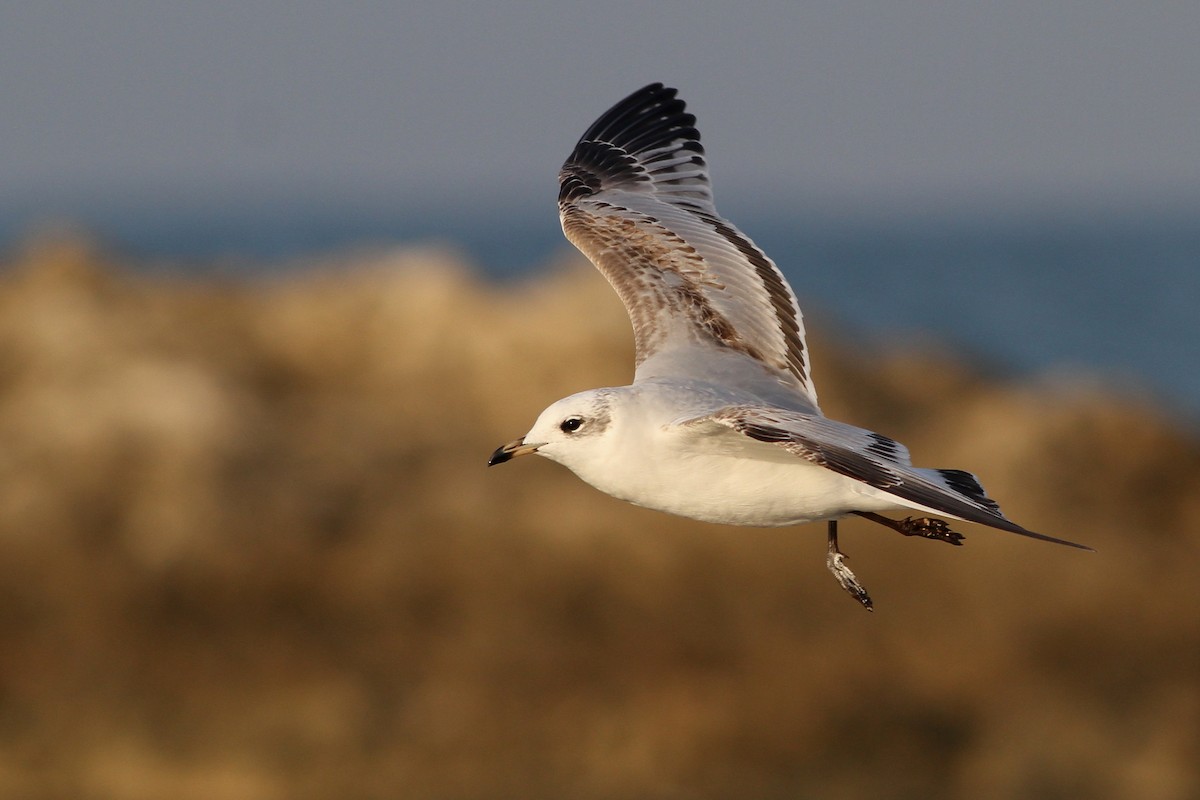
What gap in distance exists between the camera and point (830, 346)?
2120 centimetres

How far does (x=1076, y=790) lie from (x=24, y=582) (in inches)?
485

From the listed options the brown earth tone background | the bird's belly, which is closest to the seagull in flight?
the bird's belly

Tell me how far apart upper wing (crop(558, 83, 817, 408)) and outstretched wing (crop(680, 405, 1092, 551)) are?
6.44 feet

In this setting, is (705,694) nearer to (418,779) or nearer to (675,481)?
(418,779)

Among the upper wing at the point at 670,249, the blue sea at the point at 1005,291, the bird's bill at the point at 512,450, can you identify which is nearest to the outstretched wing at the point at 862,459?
the bird's bill at the point at 512,450

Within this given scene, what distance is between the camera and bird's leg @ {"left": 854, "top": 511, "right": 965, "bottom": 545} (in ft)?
30.6

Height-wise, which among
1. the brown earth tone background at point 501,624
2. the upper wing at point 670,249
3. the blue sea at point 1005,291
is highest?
the blue sea at point 1005,291

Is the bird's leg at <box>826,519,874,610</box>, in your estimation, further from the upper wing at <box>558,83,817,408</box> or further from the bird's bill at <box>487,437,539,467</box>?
the bird's bill at <box>487,437,539,467</box>

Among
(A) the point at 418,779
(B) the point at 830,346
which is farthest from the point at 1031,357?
(A) the point at 418,779

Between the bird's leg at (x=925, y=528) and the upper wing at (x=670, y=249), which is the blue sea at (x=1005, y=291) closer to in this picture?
the upper wing at (x=670, y=249)

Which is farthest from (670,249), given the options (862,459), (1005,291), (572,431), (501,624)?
(1005,291)

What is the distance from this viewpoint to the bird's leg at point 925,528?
30.6 feet

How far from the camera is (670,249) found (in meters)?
11.1

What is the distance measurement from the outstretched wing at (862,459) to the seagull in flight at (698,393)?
0.5 inches
